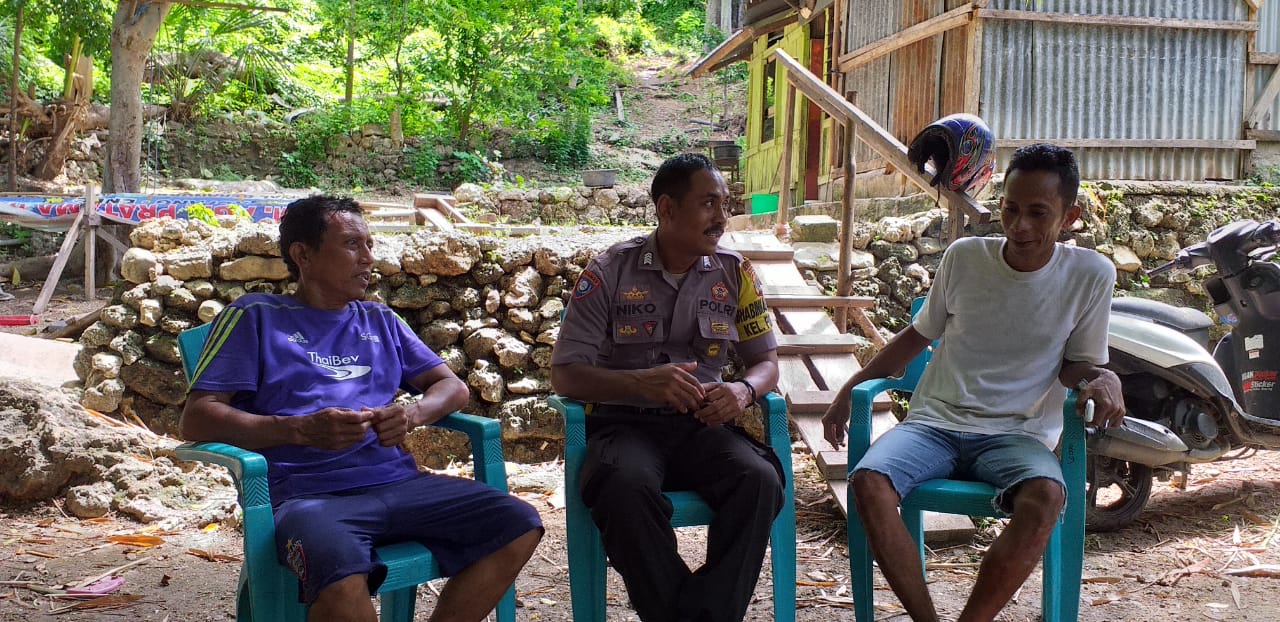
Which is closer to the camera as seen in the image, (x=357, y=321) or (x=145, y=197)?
(x=357, y=321)

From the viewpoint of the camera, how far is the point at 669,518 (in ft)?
7.25

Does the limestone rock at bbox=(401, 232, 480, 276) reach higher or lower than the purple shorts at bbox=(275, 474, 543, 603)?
higher

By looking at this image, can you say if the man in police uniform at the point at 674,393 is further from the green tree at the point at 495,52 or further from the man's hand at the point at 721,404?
the green tree at the point at 495,52

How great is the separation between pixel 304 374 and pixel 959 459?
1738 mm

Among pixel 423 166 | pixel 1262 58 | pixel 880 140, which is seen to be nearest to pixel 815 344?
pixel 880 140

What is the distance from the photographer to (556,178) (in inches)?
614

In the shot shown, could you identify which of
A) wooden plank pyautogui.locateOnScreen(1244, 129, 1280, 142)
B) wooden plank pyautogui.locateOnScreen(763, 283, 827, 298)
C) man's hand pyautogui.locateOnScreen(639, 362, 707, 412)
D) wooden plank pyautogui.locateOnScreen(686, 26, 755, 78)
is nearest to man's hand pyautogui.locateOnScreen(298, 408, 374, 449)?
man's hand pyautogui.locateOnScreen(639, 362, 707, 412)

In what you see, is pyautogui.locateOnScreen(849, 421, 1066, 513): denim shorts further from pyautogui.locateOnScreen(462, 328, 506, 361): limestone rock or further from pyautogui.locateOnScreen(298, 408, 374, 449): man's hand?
pyautogui.locateOnScreen(462, 328, 506, 361): limestone rock

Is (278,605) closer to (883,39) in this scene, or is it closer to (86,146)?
(883,39)

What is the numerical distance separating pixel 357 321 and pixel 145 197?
7584 millimetres

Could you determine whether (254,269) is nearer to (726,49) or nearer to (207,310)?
(207,310)

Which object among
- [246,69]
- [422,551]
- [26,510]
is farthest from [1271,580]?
[246,69]

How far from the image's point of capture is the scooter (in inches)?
130

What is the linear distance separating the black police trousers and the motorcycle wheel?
1872 mm
